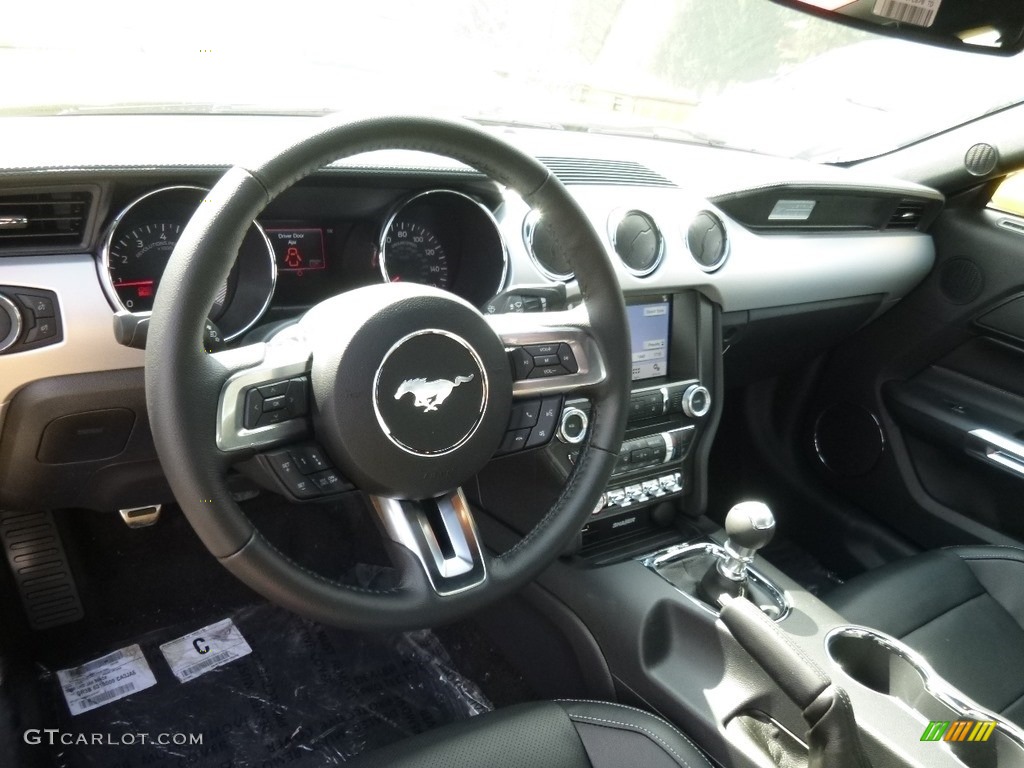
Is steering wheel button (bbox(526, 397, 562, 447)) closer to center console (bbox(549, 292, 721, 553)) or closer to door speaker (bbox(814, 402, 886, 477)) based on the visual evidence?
center console (bbox(549, 292, 721, 553))

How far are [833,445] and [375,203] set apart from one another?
175cm

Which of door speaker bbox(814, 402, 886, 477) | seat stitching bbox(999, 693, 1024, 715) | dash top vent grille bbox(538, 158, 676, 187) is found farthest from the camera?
door speaker bbox(814, 402, 886, 477)

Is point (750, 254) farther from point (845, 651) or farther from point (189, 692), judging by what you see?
point (189, 692)

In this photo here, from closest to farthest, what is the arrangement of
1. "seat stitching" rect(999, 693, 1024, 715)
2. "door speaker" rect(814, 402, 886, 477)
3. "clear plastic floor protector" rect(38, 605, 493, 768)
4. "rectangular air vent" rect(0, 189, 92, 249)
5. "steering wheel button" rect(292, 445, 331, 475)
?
"steering wheel button" rect(292, 445, 331, 475) < "rectangular air vent" rect(0, 189, 92, 249) < "seat stitching" rect(999, 693, 1024, 715) < "clear plastic floor protector" rect(38, 605, 493, 768) < "door speaker" rect(814, 402, 886, 477)

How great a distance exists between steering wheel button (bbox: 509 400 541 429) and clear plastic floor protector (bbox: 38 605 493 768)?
2.97ft

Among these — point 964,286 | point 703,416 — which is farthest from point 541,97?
point 964,286

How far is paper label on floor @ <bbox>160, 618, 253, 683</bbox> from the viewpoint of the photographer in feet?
6.06

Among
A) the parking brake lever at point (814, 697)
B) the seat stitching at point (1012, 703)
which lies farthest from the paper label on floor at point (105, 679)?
the seat stitching at point (1012, 703)

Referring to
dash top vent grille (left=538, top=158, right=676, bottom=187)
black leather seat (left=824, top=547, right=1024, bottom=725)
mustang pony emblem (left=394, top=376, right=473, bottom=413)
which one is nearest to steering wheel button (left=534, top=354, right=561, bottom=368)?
mustang pony emblem (left=394, top=376, right=473, bottom=413)

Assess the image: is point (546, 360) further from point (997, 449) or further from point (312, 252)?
point (997, 449)

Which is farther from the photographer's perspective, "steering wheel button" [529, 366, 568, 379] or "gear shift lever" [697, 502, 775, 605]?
"gear shift lever" [697, 502, 775, 605]

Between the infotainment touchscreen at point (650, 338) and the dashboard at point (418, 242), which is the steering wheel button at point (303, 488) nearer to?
the dashboard at point (418, 242)

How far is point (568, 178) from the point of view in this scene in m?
1.75

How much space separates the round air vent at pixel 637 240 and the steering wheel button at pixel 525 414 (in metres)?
0.59
